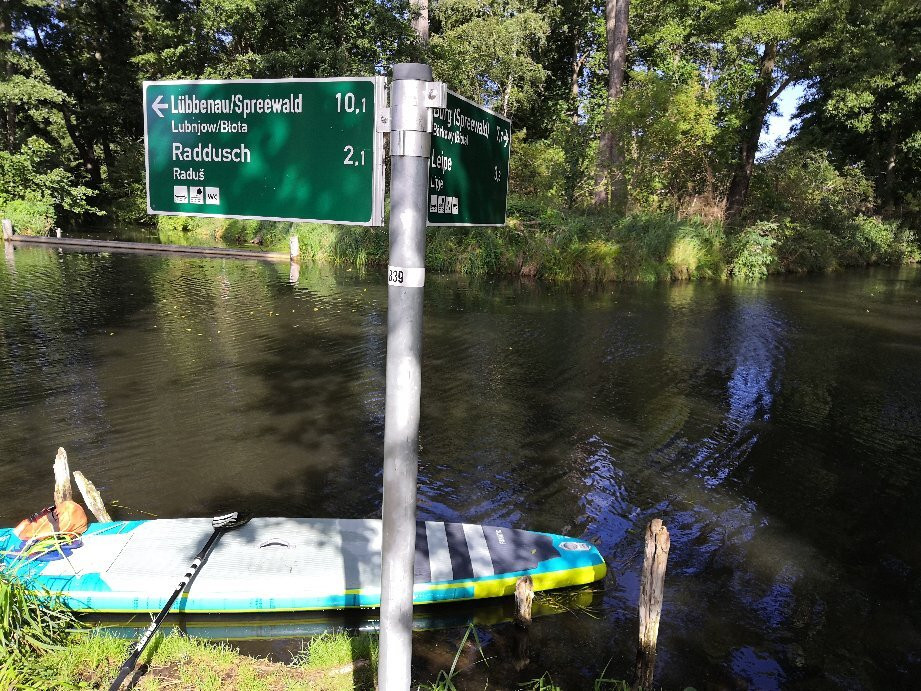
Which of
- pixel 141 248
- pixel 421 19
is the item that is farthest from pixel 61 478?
pixel 421 19

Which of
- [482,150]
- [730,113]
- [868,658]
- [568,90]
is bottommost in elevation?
[868,658]

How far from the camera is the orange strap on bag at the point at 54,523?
5086mm

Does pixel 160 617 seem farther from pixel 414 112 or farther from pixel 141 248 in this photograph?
pixel 141 248

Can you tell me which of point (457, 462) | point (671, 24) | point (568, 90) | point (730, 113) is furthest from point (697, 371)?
point (568, 90)

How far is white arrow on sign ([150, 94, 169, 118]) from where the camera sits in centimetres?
213

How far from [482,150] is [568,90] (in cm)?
3827

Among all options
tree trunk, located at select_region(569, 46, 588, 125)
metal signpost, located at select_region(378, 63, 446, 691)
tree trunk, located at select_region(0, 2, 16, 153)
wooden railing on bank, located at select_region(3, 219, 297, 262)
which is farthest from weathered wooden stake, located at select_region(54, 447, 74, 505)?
→ tree trunk, located at select_region(569, 46, 588, 125)

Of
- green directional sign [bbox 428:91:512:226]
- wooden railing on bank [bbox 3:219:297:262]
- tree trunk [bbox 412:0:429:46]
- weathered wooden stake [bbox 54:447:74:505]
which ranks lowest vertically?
weathered wooden stake [bbox 54:447:74:505]

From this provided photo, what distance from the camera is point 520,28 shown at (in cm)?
3112

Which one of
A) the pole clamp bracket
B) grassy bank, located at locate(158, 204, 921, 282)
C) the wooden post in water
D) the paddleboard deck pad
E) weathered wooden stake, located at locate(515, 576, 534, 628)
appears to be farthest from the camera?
grassy bank, located at locate(158, 204, 921, 282)

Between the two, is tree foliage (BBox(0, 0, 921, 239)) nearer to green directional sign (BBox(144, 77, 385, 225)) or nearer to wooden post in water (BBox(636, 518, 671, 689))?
wooden post in water (BBox(636, 518, 671, 689))

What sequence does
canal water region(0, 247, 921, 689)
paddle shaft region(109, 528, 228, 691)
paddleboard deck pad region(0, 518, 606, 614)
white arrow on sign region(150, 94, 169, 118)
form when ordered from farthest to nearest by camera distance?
canal water region(0, 247, 921, 689), paddleboard deck pad region(0, 518, 606, 614), paddle shaft region(109, 528, 228, 691), white arrow on sign region(150, 94, 169, 118)

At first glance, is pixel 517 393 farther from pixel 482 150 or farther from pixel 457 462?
pixel 482 150

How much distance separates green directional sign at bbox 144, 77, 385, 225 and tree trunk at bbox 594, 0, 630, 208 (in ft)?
74.6
